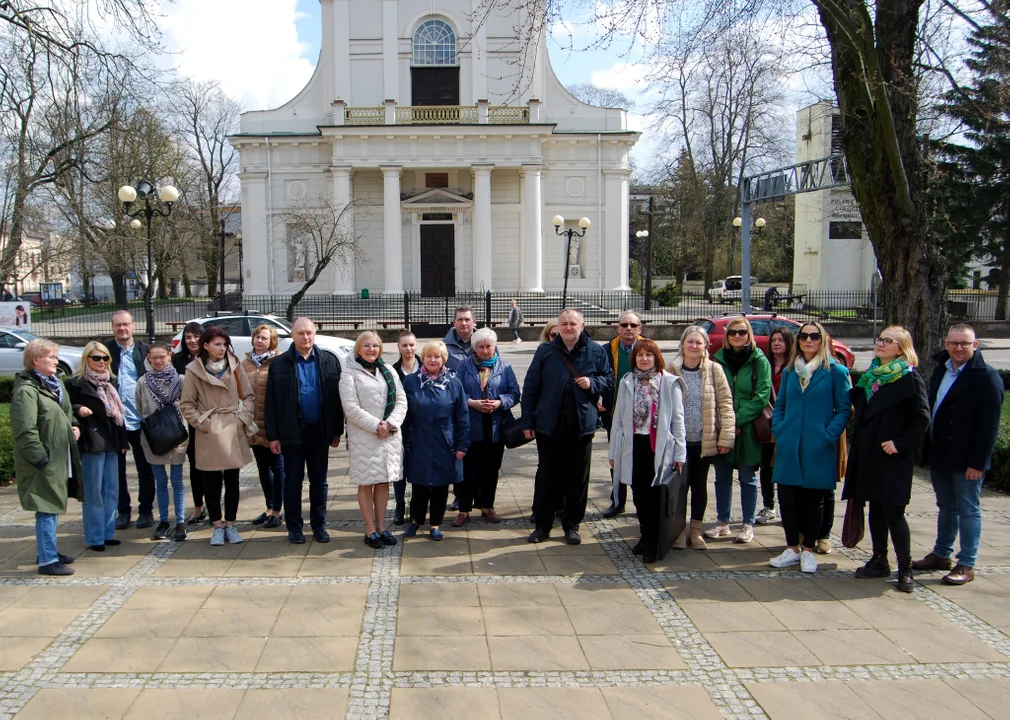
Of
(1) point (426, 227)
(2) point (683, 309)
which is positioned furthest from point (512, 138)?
(2) point (683, 309)

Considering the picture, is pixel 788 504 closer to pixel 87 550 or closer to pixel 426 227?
pixel 87 550

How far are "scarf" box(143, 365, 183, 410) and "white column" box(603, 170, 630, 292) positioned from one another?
1293 inches

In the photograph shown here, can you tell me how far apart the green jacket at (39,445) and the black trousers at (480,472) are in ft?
10.3

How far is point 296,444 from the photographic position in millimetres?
6613

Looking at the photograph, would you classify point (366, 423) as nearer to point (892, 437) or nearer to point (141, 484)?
point (141, 484)

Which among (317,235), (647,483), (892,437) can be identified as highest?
(317,235)

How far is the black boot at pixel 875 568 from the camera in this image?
5.95 metres

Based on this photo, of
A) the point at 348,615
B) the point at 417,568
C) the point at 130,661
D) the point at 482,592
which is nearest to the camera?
the point at 130,661

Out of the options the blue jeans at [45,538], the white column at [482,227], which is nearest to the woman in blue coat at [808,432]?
the blue jeans at [45,538]

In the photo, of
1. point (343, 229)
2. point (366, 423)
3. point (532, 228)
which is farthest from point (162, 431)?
point (532, 228)

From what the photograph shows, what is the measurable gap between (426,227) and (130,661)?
3454 cm

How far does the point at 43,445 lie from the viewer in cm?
590

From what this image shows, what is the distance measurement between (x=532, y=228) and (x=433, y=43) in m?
10.2

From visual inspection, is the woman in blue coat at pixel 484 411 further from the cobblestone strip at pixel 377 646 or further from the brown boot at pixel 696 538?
the brown boot at pixel 696 538
